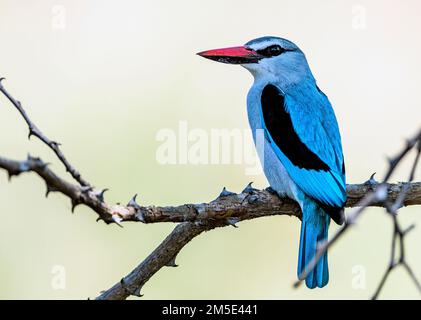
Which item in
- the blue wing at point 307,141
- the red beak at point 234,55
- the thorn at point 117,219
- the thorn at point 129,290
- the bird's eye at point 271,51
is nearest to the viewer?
the thorn at point 117,219

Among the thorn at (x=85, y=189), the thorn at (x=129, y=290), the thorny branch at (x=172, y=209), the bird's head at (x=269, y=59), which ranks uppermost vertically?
the bird's head at (x=269, y=59)

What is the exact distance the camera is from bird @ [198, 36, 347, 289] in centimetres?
366

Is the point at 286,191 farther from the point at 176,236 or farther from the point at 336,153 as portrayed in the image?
the point at 176,236

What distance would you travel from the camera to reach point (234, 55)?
4246 mm

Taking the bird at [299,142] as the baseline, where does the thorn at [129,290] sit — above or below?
below

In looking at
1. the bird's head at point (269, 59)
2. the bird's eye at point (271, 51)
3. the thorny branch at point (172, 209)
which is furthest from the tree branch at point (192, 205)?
the bird's eye at point (271, 51)

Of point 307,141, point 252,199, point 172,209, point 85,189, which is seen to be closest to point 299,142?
point 307,141

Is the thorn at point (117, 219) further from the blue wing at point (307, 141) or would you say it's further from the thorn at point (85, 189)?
the blue wing at point (307, 141)

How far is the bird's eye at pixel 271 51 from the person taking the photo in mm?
4316

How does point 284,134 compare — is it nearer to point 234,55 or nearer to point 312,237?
point 312,237

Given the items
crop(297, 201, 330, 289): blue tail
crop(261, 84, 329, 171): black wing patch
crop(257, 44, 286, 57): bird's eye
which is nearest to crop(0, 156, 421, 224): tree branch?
crop(297, 201, 330, 289): blue tail

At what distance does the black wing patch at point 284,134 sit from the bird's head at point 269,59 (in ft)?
0.80

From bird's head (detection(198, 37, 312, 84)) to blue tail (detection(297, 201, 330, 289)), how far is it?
3.05ft
